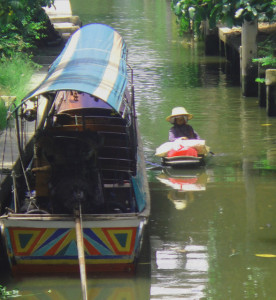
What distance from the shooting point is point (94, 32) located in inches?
505

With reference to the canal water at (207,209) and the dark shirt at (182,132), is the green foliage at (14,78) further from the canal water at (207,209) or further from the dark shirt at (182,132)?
the dark shirt at (182,132)

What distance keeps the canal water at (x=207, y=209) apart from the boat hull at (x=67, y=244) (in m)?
0.17

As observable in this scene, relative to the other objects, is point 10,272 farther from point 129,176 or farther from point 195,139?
point 195,139

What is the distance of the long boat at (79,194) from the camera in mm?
8781

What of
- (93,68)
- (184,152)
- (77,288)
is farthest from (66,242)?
(184,152)

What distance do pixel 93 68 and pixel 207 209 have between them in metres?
A: 2.65

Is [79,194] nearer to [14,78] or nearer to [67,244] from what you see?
[67,244]

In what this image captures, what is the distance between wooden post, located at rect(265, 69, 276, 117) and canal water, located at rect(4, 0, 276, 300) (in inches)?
8.5

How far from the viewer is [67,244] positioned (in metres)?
8.84

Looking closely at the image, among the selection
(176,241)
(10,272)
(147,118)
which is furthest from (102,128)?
(147,118)

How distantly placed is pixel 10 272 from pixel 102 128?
2820mm

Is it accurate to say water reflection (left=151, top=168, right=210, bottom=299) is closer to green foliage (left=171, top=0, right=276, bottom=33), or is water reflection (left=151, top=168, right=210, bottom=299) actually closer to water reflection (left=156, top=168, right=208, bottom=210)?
water reflection (left=156, top=168, right=208, bottom=210)

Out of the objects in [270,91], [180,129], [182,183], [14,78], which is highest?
[14,78]

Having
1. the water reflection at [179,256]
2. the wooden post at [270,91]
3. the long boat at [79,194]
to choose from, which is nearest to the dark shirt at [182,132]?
the water reflection at [179,256]
